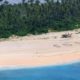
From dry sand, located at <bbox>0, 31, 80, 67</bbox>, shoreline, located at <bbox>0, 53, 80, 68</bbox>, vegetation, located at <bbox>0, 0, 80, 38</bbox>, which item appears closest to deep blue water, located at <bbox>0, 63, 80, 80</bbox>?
shoreline, located at <bbox>0, 53, 80, 68</bbox>

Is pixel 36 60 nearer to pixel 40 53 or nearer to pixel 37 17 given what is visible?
pixel 40 53

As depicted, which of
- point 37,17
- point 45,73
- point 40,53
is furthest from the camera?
point 37,17

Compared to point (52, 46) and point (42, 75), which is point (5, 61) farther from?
point (52, 46)

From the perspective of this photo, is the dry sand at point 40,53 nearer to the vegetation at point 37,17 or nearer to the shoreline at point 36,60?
the shoreline at point 36,60

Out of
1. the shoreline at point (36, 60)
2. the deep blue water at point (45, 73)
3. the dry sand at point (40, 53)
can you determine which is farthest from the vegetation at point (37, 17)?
the deep blue water at point (45, 73)

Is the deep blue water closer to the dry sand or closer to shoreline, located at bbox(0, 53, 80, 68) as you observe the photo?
shoreline, located at bbox(0, 53, 80, 68)

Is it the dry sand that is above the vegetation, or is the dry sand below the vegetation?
above

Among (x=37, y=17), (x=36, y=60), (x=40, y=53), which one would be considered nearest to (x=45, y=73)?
(x=36, y=60)

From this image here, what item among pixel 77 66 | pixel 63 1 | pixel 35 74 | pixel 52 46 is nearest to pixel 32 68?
pixel 35 74
